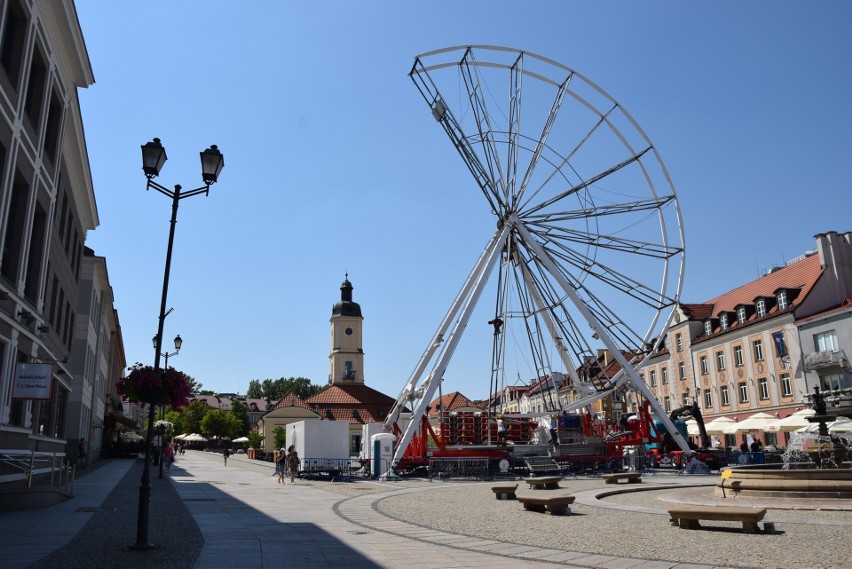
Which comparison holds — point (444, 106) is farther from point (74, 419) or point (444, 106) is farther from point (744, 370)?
point (744, 370)

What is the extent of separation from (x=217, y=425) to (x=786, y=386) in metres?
79.5

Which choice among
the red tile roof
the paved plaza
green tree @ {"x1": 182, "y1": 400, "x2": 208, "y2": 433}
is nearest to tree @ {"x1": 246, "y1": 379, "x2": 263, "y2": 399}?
green tree @ {"x1": 182, "y1": 400, "x2": 208, "y2": 433}

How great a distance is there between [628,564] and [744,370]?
48.0 m

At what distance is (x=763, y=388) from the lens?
50.2 m

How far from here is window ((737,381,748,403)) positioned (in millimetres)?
52031

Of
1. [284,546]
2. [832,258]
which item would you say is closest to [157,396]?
[284,546]

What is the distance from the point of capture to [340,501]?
19969mm

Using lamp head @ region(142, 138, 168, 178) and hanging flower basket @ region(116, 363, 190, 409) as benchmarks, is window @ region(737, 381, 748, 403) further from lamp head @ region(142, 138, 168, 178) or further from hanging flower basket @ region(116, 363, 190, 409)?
lamp head @ region(142, 138, 168, 178)

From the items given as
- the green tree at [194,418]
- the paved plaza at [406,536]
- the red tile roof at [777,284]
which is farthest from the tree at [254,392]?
the paved plaza at [406,536]

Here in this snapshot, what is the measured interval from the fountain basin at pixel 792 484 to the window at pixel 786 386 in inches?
1328

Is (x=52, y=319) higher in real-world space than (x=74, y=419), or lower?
higher

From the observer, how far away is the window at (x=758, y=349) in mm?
50781

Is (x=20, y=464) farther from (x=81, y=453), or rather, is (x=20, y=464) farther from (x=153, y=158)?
(x=81, y=453)

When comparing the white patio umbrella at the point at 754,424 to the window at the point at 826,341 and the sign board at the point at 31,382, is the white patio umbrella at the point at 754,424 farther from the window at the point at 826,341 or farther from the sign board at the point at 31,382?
the sign board at the point at 31,382
